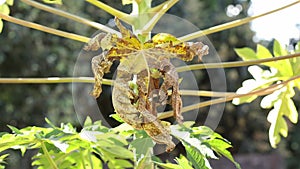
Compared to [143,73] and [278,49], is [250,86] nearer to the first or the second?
[278,49]

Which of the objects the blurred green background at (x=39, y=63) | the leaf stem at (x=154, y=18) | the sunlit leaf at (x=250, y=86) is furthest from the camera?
the blurred green background at (x=39, y=63)

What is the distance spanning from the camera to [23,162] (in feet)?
14.5

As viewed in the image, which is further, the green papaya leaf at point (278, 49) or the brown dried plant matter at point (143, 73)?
the green papaya leaf at point (278, 49)

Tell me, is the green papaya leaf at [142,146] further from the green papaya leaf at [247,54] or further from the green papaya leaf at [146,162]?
the green papaya leaf at [247,54]

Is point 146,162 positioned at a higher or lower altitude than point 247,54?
lower

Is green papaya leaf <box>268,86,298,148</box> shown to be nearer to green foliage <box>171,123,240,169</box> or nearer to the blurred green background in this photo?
green foliage <box>171,123,240,169</box>

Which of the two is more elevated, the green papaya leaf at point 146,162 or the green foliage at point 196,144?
the green foliage at point 196,144

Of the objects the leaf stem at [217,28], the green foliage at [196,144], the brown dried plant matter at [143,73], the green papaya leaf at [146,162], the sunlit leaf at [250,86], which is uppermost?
the leaf stem at [217,28]

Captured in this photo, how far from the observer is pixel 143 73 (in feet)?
1.94

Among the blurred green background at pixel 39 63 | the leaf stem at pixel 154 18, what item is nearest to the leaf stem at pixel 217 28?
the leaf stem at pixel 154 18

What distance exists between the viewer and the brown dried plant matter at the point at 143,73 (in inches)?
21.8

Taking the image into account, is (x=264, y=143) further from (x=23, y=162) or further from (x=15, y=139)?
(x=15, y=139)

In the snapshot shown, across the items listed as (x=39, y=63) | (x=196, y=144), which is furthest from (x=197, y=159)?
(x=39, y=63)

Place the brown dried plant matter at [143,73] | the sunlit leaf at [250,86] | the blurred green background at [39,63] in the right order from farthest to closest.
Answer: the blurred green background at [39,63] < the sunlit leaf at [250,86] < the brown dried plant matter at [143,73]
